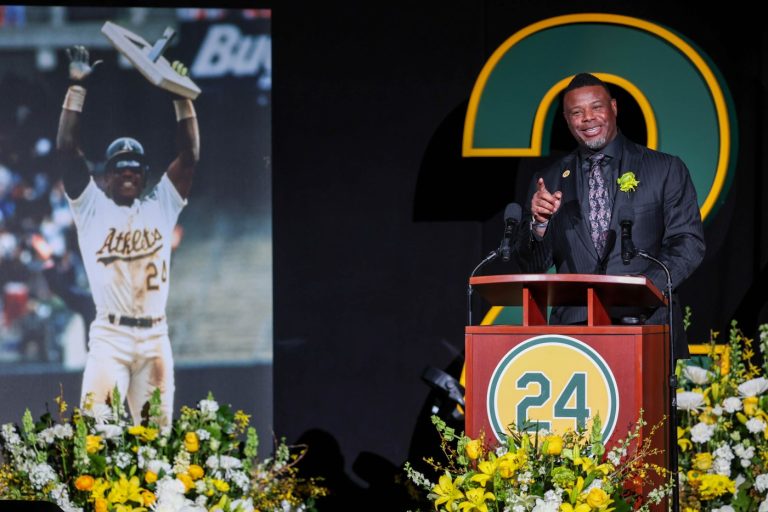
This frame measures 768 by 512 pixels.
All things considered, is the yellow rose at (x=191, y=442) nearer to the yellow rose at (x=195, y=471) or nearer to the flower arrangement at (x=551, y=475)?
the yellow rose at (x=195, y=471)

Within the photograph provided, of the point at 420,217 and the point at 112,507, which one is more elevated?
the point at 420,217

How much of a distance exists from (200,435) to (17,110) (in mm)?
1919

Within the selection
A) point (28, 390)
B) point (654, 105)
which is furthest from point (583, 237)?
point (28, 390)

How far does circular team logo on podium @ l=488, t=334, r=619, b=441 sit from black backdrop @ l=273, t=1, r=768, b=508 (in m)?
2.30

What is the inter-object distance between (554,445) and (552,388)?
0.18 meters

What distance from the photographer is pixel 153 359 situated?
5414mm

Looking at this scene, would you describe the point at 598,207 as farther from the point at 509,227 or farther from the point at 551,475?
the point at 551,475

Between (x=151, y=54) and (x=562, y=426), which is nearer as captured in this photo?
(x=562, y=426)

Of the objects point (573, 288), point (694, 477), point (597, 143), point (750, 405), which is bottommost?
point (694, 477)

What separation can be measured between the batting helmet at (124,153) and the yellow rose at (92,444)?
154 cm

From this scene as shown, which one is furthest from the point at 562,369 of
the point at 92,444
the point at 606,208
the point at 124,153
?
the point at 124,153

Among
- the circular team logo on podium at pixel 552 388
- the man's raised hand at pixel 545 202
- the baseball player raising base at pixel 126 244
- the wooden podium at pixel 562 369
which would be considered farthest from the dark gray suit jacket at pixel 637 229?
the baseball player raising base at pixel 126 244

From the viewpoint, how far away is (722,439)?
15.1 ft

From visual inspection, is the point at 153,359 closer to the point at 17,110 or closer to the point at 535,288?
the point at 17,110
